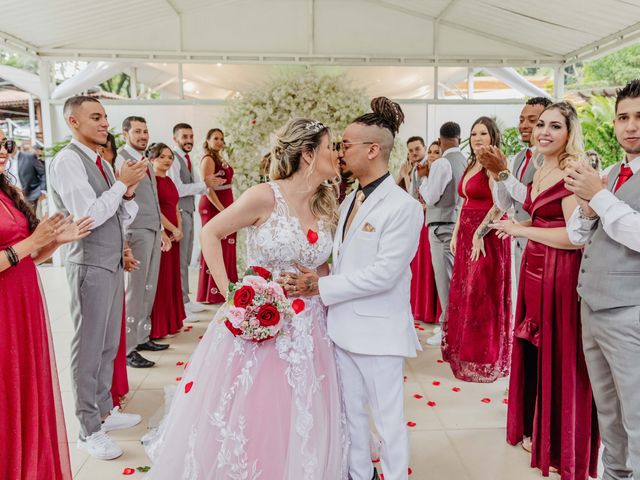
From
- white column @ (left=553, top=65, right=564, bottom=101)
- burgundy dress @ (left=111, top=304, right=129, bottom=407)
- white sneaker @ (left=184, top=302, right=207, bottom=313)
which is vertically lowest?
white sneaker @ (left=184, top=302, right=207, bottom=313)

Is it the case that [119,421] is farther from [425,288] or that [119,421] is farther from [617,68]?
[617,68]

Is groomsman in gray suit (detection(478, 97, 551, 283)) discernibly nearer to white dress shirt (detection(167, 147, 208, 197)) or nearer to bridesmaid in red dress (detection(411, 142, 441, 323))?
bridesmaid in red dress (detection(411, 142, 441, 323))

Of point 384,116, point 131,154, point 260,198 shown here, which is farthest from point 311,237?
point 131,154

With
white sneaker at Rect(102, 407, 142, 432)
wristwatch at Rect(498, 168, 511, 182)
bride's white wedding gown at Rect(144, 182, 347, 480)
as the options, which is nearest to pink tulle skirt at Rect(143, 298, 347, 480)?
bride's white wedding gown at Rect(144, 182, 347, 480)

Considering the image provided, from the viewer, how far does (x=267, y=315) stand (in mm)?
2186

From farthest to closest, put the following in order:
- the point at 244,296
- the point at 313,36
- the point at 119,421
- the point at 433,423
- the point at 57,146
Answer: the point at 313,36, the point at 57,146, the point at 433,423, the point at 119,421, the point at 244,296

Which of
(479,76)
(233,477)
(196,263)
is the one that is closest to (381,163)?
(233,477)

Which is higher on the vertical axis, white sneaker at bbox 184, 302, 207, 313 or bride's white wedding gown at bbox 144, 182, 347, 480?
bride's white wedding gown at bbox 144, 182, 347, 480

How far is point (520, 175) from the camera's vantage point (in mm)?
3518

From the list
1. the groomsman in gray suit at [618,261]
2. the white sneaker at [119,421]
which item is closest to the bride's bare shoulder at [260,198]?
the groomsman in gray suit at [618,261]

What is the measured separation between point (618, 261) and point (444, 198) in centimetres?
283

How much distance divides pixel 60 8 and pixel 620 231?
7246 mm

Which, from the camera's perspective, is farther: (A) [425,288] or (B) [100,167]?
(A) [425,288]

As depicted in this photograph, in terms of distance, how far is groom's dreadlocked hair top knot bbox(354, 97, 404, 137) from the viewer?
239cm
